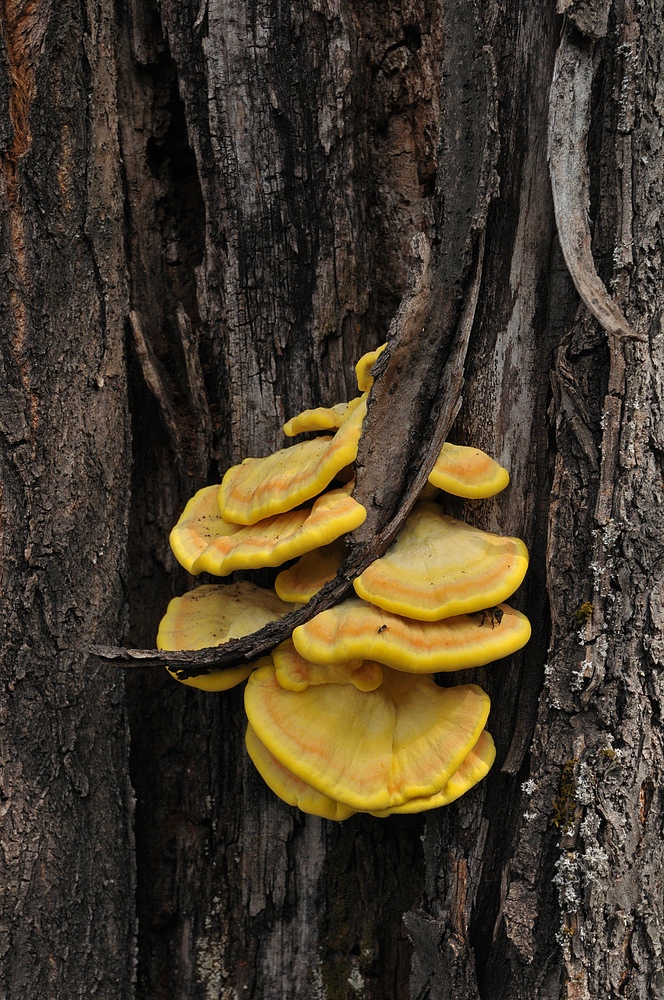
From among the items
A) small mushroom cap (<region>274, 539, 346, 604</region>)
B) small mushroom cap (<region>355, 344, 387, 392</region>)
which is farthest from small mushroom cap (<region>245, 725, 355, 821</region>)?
small mushroom cap (<region>355, 344, 387, 392</region>)

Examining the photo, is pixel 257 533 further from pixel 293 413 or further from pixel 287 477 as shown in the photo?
pixel 293 413

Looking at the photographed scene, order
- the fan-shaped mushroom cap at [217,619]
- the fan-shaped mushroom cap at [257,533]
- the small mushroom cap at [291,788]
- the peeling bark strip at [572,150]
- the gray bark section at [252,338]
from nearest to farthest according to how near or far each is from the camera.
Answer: the fan-shaped mushroom cap at [257,533] < the peeling bark strip at [572,150] < the small mushroom cap at [291,788] < the fan-shaped mushroom cap at [217,619] < the gray bark section at [252,338]

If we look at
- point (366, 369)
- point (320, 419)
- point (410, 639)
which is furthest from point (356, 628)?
point (366, 369)

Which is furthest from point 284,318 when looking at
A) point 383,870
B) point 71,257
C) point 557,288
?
point 383,870

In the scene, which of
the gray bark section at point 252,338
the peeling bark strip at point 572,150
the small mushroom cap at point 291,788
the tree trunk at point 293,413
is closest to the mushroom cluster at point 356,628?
the small mushroom cap at point 291,788

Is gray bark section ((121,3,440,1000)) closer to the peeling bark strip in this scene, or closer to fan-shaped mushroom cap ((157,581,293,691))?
fan-shaped mushroom cap ((157,581,293,691))

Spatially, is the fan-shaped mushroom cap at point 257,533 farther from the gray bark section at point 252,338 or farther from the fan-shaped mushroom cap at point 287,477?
the gray bark section at point 252,338

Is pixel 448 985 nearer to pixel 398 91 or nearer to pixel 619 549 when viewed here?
pixel 619 549
